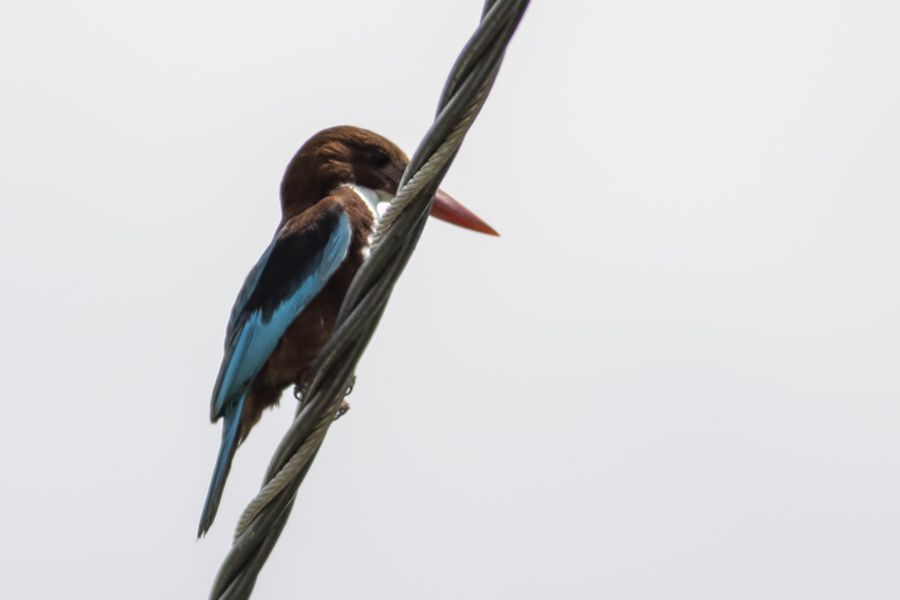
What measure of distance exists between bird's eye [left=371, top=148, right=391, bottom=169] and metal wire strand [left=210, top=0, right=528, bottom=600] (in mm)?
2052

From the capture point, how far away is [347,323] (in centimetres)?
154

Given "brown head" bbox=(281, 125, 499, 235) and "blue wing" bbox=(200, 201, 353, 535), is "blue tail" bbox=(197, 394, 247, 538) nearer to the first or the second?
"blue wing" bbox=(200, 201, 353, 535)

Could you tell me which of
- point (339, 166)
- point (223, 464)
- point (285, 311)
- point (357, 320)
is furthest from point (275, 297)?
point (357, 320)

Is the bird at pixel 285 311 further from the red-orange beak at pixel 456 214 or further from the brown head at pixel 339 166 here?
the red-orange beak at pixel 456 214

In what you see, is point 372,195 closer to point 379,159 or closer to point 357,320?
point 379,159

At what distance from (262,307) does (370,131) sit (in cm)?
80

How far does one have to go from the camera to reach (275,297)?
3.13m

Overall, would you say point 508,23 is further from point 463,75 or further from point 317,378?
point 317,378

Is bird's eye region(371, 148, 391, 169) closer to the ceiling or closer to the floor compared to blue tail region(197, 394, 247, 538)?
closer to the ceiling

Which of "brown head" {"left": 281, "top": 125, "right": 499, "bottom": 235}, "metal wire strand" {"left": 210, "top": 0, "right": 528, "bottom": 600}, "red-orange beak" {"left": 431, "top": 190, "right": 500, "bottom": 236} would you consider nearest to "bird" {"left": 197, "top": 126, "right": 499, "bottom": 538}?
"brown head" {"left": 281, "top": 125, "right": 499, "bottom": 235}

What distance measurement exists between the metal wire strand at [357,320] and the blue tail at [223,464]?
51.9 inches

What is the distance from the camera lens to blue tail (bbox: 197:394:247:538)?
2840 mm

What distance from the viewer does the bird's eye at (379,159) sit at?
11.8ft

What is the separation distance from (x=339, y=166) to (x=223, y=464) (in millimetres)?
1096
